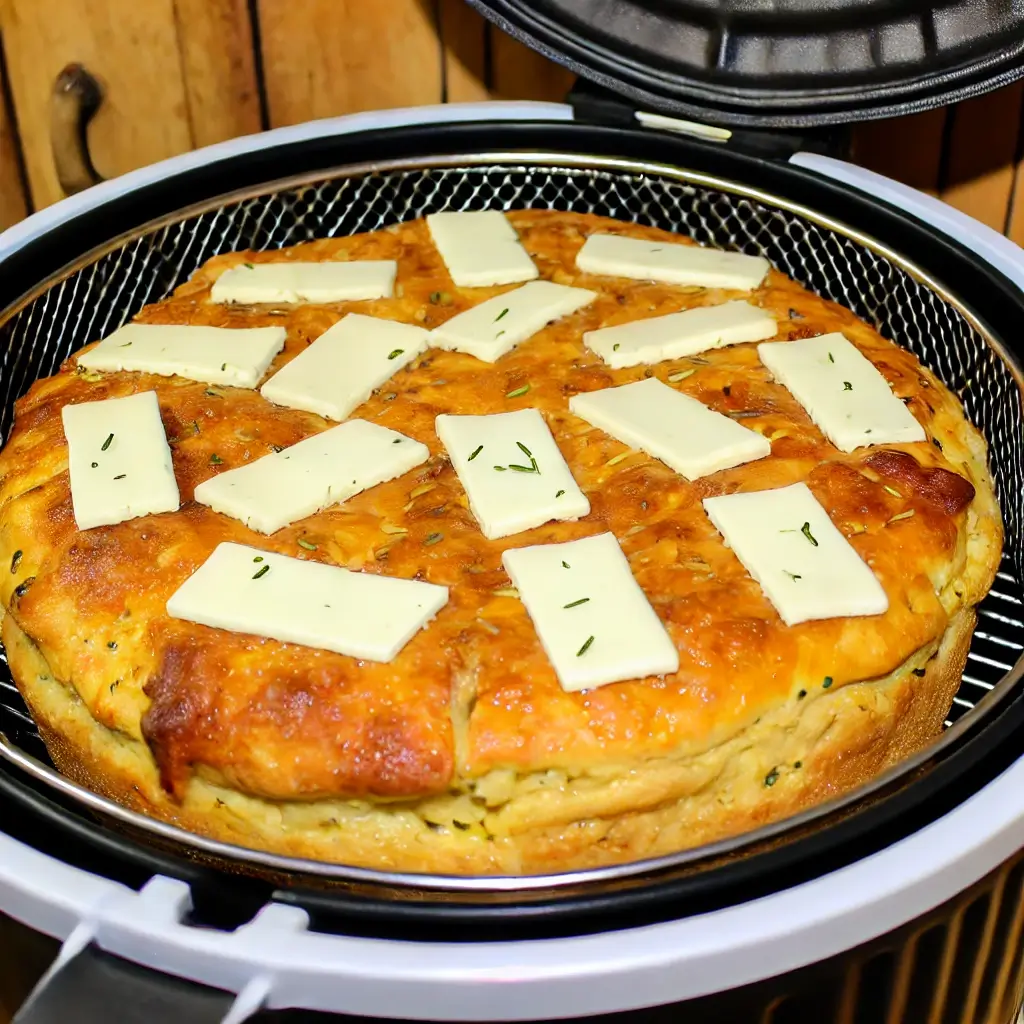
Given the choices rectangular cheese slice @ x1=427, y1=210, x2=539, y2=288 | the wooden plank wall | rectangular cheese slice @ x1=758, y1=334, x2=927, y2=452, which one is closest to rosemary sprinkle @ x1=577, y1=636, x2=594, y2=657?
rectangular cheese slice @ x1=758, y1=334, x2=927, y2=452

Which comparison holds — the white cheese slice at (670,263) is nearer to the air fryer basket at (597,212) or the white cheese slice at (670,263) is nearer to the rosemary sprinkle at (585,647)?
the air fryer basket at (597,212)

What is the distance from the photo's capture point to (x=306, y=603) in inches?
55.1

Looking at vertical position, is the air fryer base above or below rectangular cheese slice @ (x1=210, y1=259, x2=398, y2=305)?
below

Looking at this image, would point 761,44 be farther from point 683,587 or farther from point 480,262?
point 683,587

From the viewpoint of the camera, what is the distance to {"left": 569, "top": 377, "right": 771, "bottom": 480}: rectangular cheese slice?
5.34 feet

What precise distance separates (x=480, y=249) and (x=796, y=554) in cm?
91

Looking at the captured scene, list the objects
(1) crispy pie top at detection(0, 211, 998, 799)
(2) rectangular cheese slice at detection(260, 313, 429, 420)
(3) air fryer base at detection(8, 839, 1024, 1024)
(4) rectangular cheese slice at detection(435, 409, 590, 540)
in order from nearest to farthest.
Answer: (3) air fryer base at detection(8, 839, 1024, 1024), (1) crispy pie top at detection(0, 211, 998, 799), (4) rectangular cheese slice at detection(435, 409, 590, 540), (2) rectangular cheese slice at detection(260, 313, 429, 420)

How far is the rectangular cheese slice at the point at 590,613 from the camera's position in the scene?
1.32m

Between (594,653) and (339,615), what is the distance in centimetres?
30

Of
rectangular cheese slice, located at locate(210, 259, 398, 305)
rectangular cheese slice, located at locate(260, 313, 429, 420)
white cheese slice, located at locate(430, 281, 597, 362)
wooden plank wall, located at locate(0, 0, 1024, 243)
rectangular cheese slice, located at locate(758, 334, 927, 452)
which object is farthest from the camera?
wooden plank wall, located at locate(0, 0, 1024, 243)

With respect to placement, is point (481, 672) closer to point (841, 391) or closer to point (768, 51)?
point (841, 391)

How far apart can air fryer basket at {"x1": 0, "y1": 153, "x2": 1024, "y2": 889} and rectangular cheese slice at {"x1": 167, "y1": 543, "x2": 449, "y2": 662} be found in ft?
1.56

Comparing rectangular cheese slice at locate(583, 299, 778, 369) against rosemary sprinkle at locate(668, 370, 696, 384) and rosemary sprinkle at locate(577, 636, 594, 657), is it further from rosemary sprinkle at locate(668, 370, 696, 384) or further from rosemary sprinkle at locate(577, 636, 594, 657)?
rosemary sprinkle at locate(577, 636, 594, 657)

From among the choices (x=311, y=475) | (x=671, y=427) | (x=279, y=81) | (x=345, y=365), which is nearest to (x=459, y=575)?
(x=311, y=475)
